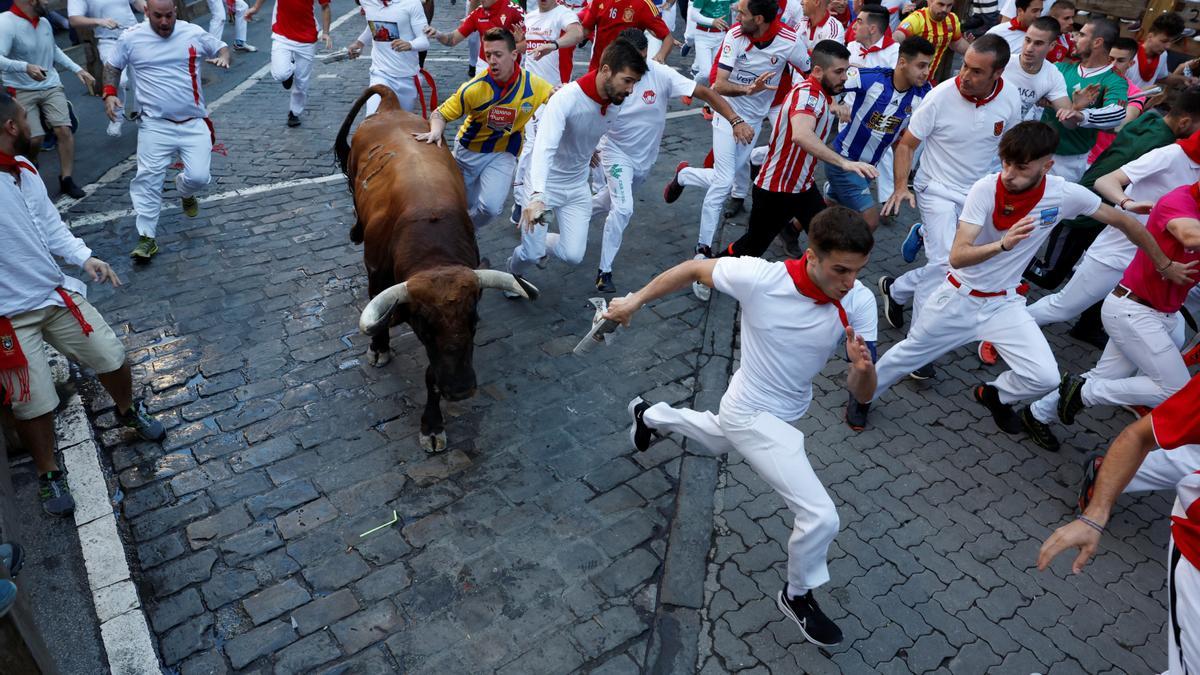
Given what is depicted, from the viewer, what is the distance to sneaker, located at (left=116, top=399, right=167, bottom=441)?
17.6 feet

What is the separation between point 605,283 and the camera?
7.50 m

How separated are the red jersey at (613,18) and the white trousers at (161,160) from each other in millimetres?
4245

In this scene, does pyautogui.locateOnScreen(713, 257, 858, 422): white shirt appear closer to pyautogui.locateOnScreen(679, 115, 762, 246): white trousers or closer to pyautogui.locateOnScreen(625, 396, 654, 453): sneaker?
pyautogui.locateOnScreen(625, 396, 654, 453): sneaker

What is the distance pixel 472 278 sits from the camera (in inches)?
212

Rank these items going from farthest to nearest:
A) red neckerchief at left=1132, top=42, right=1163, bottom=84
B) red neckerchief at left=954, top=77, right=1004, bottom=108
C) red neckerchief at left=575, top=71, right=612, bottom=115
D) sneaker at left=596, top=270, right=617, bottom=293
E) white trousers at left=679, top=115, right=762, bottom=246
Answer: red neckerchief at left=1132, top=42, right=1163, bottom=84 → white trousers at left=679, top=115, right=762, bottom=246 → sneaker at left=596, top=270, right=617, bottom=293 → red neckerchief at left=575, top=71, right=612, bottom=115 → red neckerchief at left=954, top=77, right=1004, bottom=108

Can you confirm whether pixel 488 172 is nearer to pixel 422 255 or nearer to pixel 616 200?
pixel 616 200

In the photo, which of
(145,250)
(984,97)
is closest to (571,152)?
(984,97)

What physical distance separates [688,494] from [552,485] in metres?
0.90

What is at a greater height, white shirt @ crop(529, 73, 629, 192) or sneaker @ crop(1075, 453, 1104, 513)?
white shirt @ crop(529, 73, 629, 192)

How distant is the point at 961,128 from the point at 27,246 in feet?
21.8

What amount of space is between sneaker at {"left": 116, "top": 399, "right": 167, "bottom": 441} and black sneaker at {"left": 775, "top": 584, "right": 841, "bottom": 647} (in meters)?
4.23

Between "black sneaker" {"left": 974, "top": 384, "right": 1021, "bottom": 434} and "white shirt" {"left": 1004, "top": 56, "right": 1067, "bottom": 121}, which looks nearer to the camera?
"black sneaker" {"left": 974, "top": 384, "right": 1021, "bottom": 434}

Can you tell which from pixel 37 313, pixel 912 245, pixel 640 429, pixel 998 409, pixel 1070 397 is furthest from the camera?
pixel 912 245

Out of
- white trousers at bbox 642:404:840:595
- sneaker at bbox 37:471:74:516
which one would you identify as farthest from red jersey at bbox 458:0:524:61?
white trousers at bbox 642:404:840:595
